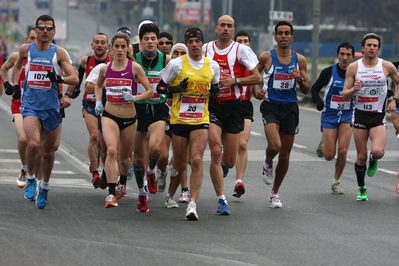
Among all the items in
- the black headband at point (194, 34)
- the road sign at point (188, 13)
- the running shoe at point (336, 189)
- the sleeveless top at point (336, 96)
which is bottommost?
the road sign at point (188, 13)

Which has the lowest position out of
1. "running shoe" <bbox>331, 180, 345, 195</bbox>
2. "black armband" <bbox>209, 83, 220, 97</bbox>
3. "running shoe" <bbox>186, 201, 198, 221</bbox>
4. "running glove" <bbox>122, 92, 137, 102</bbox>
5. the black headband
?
"running shoe" <bbox>331, 180, 345, 195</bbox>

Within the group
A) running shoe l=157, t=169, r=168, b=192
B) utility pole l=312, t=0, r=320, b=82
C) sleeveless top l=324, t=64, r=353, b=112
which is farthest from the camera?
utility pole l=312, t=0, r=320, b=82

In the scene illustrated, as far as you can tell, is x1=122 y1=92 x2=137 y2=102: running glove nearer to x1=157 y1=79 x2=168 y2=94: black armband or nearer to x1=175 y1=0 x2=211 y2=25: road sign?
x1=157 y1=79 x2=168 y2=94: black armband

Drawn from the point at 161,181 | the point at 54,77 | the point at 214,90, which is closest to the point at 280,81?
the point at 214,90

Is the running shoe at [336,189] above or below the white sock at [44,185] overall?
below

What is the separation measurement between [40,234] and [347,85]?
484cm

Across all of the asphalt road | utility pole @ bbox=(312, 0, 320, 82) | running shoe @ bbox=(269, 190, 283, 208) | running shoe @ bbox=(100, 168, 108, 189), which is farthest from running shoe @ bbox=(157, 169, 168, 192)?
utility pole @ bbox=(312, 0, 320, 82)

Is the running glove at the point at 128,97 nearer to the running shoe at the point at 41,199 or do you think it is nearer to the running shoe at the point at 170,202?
the running shoe at the point at 170,202

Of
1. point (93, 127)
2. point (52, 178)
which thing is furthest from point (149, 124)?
point (52, 178)

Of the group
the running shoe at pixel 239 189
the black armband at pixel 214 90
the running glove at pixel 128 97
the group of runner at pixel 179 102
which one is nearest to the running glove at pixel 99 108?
the group of runner at pixel 179 102

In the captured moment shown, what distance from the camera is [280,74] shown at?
1312 cm

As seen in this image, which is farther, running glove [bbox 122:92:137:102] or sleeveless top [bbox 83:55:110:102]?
sleeveless top [bbox 83:55:110:102]

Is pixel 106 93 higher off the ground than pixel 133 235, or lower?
higher

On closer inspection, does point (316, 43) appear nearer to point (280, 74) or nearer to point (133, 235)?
point (280, 74)
